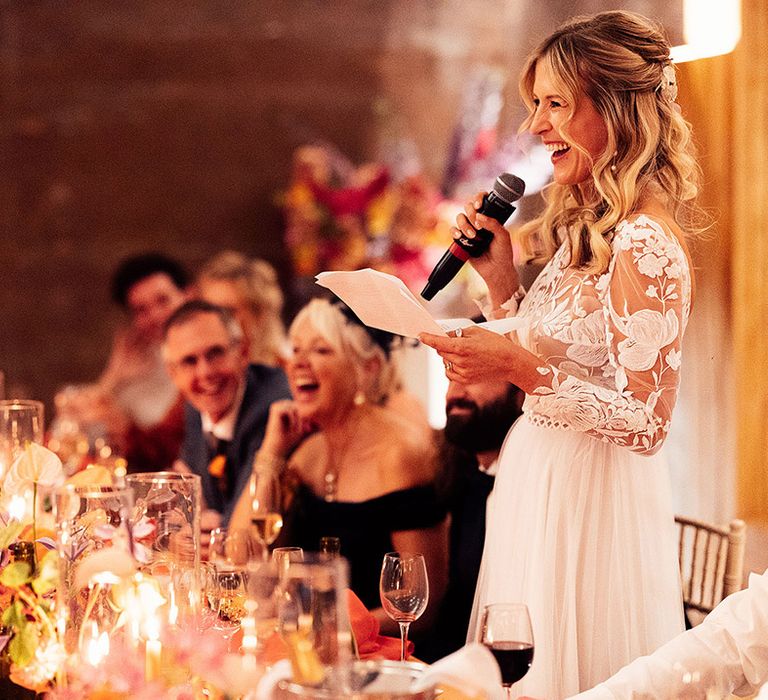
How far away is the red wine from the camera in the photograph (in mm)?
1350

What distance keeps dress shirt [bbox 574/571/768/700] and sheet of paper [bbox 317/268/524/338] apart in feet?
2.00

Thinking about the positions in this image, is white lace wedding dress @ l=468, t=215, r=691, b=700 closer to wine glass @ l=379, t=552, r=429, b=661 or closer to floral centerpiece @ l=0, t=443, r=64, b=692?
wine glass @ l=379, t=552, r=429, b=661

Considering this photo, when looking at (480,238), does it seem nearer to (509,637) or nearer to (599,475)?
(599,475)

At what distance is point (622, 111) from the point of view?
6.29 feet

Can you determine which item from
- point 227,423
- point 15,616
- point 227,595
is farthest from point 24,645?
point 227,423

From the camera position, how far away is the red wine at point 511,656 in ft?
4.43

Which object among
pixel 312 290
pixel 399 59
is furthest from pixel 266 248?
pixel 399 59

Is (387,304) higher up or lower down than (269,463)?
higher up

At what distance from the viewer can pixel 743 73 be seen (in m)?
3.17

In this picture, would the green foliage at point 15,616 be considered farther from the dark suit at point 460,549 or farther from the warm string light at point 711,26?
the warm string light at point 711,26

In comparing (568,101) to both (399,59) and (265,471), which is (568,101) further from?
(399,59)

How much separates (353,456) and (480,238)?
3.25 ft

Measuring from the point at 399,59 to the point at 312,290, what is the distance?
53.4 inches

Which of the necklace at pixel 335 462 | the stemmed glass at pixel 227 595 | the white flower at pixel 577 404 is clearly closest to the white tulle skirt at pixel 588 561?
the white flower at pixel 577 404
